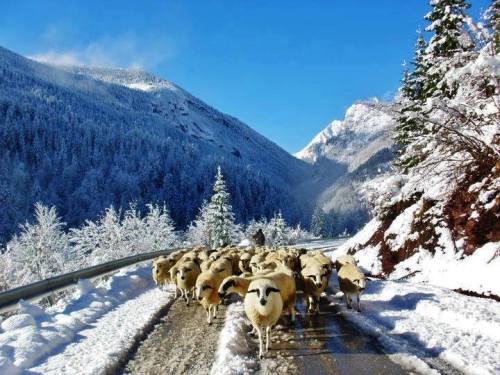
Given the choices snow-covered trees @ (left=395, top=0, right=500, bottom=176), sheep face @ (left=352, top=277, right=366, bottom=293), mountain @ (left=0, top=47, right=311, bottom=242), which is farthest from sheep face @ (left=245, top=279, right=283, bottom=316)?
mountain @ (left=0, top=47, right=311, bottom=242)

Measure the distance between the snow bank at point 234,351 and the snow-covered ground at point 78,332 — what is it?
2150mm

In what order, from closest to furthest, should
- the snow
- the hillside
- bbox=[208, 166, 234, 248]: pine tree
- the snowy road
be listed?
the snowy road
the hillside
the snow
bbox=[208, 166, 234, 248]: pine tree

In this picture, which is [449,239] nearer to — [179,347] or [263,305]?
[263,305]

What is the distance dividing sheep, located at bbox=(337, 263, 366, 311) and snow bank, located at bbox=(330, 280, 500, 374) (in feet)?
1.46

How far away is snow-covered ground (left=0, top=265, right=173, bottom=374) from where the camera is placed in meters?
8.59

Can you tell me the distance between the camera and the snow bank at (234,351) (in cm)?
801

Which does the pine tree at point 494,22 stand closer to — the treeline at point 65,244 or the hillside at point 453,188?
the hillside at point 453,188

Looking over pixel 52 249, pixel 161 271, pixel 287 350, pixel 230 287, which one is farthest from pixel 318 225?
pixel 287 350

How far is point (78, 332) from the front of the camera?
1114 centimetres

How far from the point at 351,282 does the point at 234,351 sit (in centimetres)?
535

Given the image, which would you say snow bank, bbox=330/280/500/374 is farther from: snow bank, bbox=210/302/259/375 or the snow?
the snow

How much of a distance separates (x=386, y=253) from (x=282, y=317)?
11.0 metres

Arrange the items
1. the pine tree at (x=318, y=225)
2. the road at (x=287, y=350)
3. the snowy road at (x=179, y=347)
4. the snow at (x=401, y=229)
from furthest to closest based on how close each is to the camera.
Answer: the pine tree at (x=318, y=225) → the snow at (x=401, y=229) → the snowy road at (x=179, y=347) → the road at (x=287, y=350)

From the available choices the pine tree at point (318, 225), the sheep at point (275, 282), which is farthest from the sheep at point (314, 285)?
the pine tree at point (318, 225)
